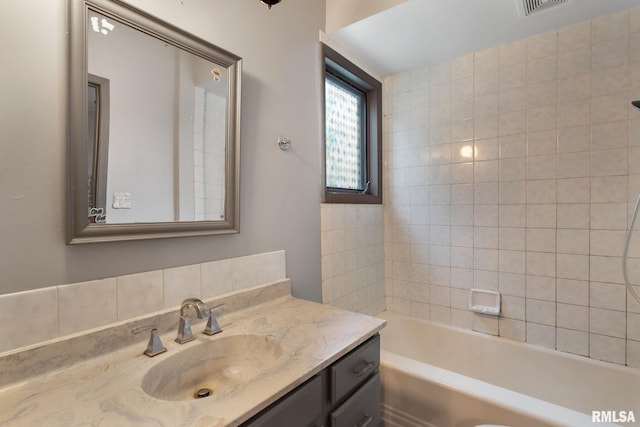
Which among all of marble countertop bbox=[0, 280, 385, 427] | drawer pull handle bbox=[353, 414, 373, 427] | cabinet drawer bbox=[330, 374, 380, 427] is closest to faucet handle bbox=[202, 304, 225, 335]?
marble countertop bbox=[0, 280, 385, 427]

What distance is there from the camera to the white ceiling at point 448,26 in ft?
5.26

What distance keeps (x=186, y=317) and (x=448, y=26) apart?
2026 millimetres

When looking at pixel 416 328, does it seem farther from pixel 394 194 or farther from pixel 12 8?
pixel 12 8

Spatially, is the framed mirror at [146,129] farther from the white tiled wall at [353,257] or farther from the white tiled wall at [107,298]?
the white tiled wall at [353,257]

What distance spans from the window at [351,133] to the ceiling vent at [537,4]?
982mm

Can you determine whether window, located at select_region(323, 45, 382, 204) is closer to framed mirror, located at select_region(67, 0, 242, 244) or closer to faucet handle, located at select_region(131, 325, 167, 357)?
framed mirror, located at select_region(67, 0, 242, 244)

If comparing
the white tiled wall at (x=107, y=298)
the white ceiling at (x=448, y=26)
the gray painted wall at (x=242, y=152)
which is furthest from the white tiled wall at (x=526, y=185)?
the white tiled wall at (x=107, y=298)

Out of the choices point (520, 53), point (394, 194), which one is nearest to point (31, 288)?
point (394, 194)

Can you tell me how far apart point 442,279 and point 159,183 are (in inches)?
78.3

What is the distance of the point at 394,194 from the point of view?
2.45 meters

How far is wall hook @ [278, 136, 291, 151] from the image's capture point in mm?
1523

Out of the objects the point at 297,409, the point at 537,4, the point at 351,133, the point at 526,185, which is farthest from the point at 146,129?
the point at 526,185

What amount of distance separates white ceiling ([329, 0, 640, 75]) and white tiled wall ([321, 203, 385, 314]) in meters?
1.07

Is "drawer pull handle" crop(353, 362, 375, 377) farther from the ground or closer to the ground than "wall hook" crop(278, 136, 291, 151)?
closer to the ground
